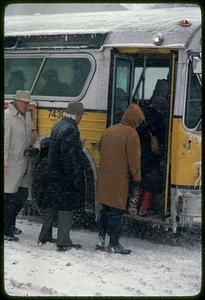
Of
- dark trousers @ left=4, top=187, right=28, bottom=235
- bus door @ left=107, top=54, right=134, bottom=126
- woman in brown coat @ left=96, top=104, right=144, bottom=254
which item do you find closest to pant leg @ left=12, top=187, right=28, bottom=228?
dark trousers @ left=4, top=187, right=28, bottom=235

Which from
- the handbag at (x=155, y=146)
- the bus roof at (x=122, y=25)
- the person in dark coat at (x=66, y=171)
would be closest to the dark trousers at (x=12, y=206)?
the person in dark coat at (x=66, y=171)

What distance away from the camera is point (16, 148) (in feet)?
19.5

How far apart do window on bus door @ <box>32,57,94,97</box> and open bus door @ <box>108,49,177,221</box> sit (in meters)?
0.38

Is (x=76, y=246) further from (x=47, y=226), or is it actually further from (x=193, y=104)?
(x=193, y=104)

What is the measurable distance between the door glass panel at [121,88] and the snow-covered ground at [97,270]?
59.9 inches

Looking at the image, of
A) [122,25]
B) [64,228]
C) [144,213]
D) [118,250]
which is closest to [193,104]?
[122,25]

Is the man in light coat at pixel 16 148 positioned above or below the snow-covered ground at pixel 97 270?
above

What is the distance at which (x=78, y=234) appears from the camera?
685 centimetres

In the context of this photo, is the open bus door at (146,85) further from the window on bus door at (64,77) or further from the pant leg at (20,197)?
the pant leg at (20,197)

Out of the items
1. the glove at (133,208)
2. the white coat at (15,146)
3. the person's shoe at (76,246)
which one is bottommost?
the person's shoe at (76,246)

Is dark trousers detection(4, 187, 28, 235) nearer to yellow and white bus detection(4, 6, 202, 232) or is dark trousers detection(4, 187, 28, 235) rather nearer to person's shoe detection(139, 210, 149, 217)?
yellow and white bus detection(4, 6, 202, 232)

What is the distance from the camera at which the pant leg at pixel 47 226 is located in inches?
250

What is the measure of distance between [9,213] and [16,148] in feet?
2.81

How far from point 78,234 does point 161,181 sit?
1.16 m
